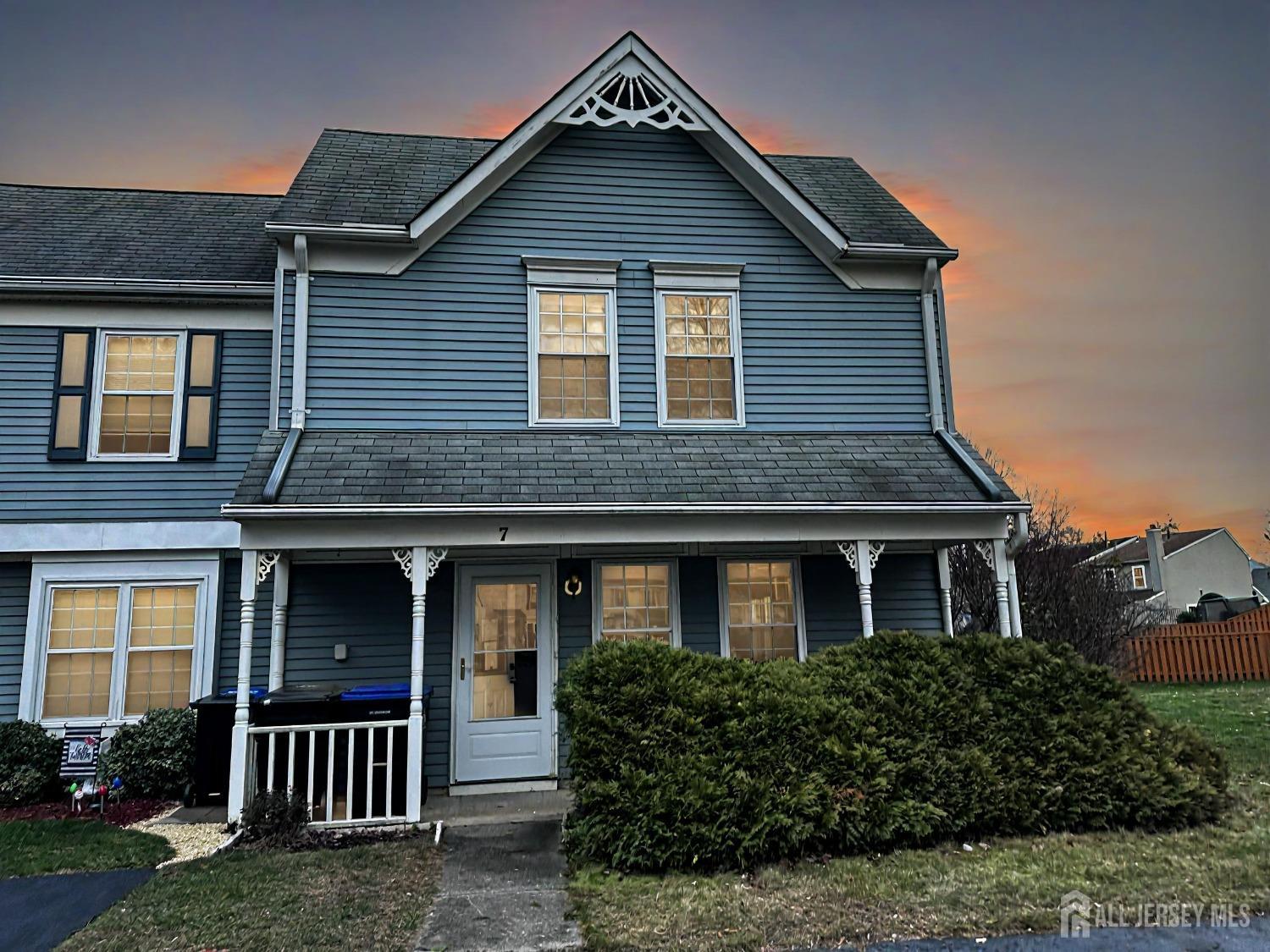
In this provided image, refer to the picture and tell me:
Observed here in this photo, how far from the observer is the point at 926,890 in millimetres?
4633

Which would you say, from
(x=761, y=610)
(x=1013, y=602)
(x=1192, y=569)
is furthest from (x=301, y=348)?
(x=1192, y=569)

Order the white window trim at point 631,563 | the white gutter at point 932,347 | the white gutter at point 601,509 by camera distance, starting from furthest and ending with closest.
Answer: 1. the white gutter at point 932,347
2. the white window trim at point 631,563
3. the white gutter at point 601,509

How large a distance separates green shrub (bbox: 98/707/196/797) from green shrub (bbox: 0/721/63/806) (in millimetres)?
648

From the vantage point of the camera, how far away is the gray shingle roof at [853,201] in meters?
9.48

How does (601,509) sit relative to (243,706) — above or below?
above

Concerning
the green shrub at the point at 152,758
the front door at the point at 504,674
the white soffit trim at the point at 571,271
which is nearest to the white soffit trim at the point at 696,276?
the white soffit trim at the point at 571,271

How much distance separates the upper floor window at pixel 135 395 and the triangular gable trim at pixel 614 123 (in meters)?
2.76

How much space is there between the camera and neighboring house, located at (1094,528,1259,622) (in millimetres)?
38469

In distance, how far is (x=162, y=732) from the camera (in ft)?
25.3

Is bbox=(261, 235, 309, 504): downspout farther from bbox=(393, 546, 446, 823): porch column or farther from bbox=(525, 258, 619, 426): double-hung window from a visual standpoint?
bbox=(525, 258, 619, 426): double-hung window

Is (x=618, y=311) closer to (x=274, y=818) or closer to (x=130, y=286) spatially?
(x=130, y=286)

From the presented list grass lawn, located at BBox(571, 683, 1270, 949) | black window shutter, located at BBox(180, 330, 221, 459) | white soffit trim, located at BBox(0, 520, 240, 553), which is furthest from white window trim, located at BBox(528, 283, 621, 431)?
grass lawn, located at BBox(571, 683, 1270, 949)

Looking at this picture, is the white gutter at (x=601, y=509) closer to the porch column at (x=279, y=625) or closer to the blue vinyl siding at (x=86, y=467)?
the porch column at (x=279, y=625)

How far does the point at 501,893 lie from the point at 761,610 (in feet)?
15.5
